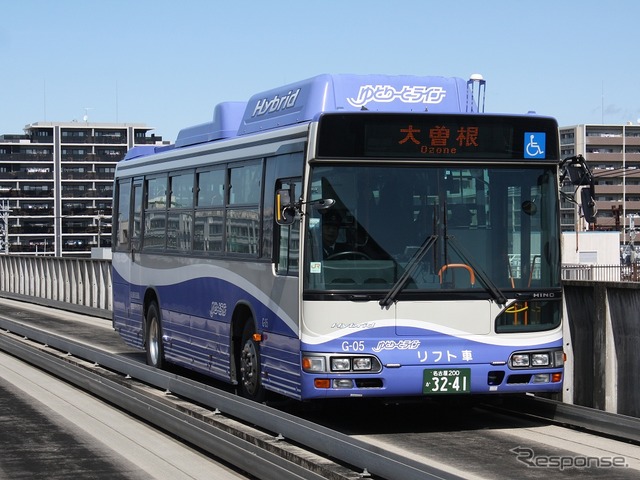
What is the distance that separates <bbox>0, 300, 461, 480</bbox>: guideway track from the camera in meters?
8.79

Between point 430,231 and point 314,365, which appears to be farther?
point 430,231

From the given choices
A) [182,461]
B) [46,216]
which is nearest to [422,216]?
[182,461]

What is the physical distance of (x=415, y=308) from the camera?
11.7 meters

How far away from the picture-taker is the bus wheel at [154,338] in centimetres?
1784

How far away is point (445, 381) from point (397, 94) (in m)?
3.27

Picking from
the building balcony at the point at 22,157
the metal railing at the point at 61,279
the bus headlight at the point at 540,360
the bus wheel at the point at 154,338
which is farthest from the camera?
the building balcony at the point at 22,157

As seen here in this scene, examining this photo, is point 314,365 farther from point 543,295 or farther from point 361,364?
point 543,295

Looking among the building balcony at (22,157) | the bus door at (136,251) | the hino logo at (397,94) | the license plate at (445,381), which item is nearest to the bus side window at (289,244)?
the hino logo at (397,94)

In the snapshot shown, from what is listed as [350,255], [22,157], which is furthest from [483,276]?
[22,157]

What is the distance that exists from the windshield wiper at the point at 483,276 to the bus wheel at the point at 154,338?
7.02 m

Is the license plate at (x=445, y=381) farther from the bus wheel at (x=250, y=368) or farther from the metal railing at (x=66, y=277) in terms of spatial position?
the metal railing at (x=66, y=277)

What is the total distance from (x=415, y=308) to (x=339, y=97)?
279 cm

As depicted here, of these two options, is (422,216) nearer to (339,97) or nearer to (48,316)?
(339,97)

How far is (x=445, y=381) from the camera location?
11.7m
